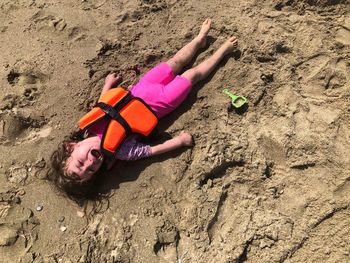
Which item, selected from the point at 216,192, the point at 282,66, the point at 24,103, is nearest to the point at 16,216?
the point at 24,103

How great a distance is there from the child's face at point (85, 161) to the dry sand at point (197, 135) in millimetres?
237

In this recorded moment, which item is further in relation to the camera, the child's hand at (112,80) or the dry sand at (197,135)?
the child's hand at (112,80)

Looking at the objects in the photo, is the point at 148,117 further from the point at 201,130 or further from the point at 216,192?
the point at 216,192

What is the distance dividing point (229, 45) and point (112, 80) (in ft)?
3.55

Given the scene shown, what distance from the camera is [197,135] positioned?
326 centimetres

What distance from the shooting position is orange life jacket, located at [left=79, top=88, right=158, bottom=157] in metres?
3.14

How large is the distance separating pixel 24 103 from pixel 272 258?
246 cm

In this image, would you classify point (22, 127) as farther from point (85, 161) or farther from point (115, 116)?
point (115, 116)

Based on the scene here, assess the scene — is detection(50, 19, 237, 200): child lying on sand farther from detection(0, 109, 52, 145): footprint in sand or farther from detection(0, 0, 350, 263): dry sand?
detection(0, 109, 52, 145): footprint in sand

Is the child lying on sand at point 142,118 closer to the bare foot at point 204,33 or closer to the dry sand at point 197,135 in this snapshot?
the bare foot at point 204,33

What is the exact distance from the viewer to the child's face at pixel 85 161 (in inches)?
121

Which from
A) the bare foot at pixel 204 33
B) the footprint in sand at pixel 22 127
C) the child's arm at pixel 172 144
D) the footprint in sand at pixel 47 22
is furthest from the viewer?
the footprint in sand at pixel 47 22

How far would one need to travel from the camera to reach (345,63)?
3.34 meters

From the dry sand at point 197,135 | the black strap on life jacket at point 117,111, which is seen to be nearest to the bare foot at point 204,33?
the dry sand at point 197,135
